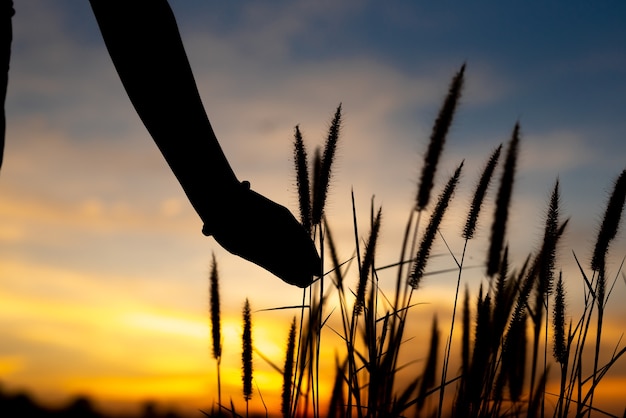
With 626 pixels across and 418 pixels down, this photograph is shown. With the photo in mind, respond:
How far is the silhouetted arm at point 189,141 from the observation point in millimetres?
1830

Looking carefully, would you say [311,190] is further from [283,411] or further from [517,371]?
[517,371]

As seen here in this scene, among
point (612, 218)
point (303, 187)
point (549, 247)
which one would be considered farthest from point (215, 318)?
point (612, 218)

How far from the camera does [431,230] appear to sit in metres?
2.36

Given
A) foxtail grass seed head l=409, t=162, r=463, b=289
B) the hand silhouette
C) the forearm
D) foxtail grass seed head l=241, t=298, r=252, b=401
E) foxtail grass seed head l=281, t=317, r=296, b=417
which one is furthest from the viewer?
foxtail grass seed head l=241, t=298, r=252, b=401

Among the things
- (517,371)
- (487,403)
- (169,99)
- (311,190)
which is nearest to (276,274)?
(311,190)

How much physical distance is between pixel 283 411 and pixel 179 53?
130 cm

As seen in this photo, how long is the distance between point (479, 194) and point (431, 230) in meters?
0.25

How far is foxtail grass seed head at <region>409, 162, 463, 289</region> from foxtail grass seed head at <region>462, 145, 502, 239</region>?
105 mm

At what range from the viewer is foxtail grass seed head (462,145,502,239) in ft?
7.99

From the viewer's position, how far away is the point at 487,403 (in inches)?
95.1

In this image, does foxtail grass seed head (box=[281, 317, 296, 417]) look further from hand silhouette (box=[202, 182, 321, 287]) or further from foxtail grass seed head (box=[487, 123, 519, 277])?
foxtail grass seed head (box=[487, 123, 519, 277])

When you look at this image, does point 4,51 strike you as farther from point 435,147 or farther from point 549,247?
point 549,247

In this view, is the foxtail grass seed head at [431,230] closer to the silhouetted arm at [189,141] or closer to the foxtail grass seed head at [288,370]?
the silhouetted arm at [189,141]

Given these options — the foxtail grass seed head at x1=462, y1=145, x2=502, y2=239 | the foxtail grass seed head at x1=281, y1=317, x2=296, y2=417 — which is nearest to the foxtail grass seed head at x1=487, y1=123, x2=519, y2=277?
the foxtail grass seed head at x1=462, y1=145, x2=502, y2=239
